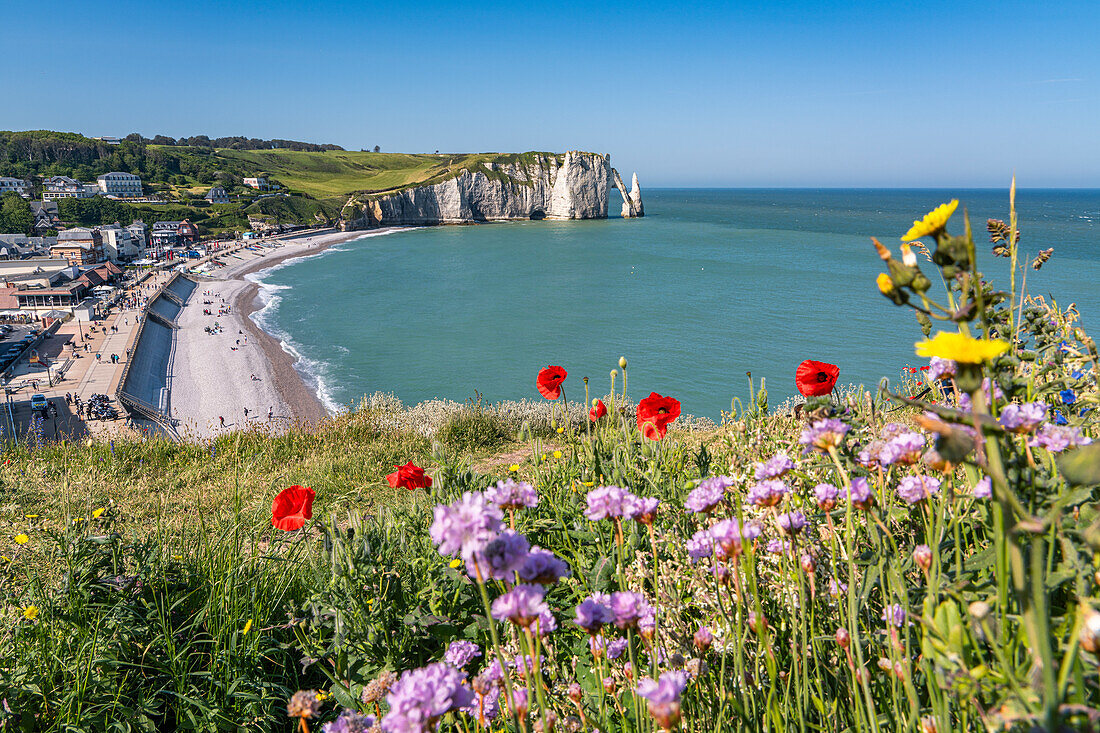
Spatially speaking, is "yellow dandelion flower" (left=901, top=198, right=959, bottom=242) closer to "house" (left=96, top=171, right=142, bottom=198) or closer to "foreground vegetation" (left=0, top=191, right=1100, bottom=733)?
"foreground vegetation" (left=0, top=191, right=1100, bottom=733)

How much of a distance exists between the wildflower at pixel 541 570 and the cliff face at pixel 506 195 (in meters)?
94.4

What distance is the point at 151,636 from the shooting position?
7.98ft

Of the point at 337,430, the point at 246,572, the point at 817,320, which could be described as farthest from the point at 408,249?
the point at 246,572

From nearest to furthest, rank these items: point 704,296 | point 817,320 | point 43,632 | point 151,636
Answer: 1. point 43,632
2. point 151,636
3. point 817,320
4. point 704,296

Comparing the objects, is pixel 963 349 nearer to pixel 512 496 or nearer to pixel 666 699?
pixel 666 699

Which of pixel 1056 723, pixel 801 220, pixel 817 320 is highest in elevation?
pixel 801 220

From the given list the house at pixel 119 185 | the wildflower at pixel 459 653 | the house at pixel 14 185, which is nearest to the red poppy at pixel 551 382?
the wildflower at pixel 459 653

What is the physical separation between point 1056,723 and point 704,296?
4199 centimetres

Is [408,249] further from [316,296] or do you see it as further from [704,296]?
[704,296]

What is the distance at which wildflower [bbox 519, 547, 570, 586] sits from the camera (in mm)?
824

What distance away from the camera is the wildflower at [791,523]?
1234 mm

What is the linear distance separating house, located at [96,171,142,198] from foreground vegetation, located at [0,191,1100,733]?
10302 cm

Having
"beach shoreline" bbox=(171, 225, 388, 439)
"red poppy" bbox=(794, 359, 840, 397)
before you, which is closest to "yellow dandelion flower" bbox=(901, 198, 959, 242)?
"red poppy" bbox=(794, 359, 840, 397)

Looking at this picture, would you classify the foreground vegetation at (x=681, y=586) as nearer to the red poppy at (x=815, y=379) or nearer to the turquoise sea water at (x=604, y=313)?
the red poppy at (x=815, y=379)
